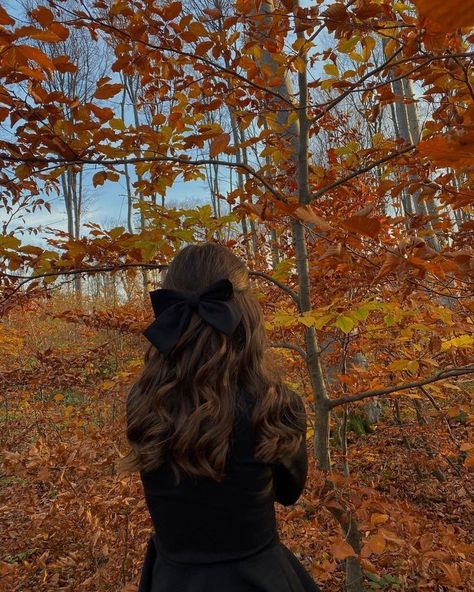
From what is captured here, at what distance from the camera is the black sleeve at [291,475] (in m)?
1.34

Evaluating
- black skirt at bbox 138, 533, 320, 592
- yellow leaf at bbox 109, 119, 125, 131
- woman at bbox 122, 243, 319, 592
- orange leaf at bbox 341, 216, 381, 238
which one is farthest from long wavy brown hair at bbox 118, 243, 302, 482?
yellow leaf at bbox 109, 119, 125, 131

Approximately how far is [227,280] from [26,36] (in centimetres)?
85

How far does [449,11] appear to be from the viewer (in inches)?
14.5

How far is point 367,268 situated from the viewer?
1.91 m

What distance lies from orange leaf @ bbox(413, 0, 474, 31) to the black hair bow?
940mm

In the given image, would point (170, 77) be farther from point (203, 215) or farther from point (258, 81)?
point (203, 215)

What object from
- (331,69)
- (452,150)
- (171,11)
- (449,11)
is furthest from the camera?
(331,69)

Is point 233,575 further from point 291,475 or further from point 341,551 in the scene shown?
point 341,551

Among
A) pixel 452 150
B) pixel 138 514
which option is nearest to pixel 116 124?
pixel 452 150

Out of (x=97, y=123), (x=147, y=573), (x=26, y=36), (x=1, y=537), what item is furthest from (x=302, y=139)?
(x=1, y=537)

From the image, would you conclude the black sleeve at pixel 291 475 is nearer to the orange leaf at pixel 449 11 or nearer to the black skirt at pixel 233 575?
the black skirt at pixel 233 575

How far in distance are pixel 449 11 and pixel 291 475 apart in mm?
1286

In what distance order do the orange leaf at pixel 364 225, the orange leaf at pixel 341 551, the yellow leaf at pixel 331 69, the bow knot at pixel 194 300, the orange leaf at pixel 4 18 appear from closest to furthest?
the orange leaf at pixel 364 225, the orange leaf at pixel 4 18, the bow knot at pixel 194 300, the orange leaf at pixel 341 551, the yellow leaf at pixel 331 69

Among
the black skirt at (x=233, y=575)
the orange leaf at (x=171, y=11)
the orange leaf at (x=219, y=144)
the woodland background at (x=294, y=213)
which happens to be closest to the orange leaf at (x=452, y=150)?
the woodland background at (x=294, y=213)
